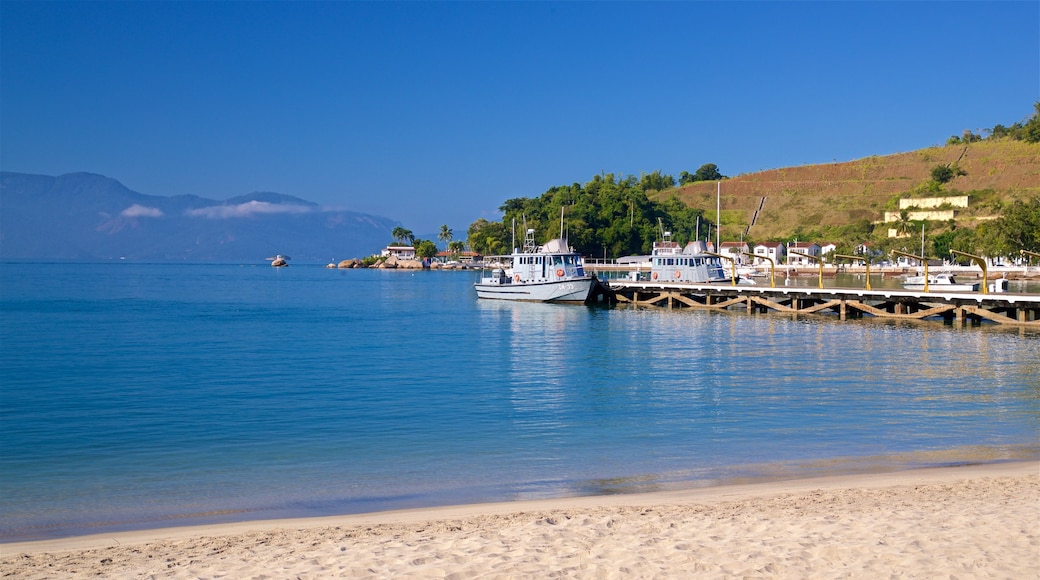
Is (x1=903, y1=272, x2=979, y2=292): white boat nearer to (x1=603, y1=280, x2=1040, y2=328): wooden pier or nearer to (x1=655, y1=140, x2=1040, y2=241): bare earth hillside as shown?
(x1=603, y1=280, x2=1040, y2=328): wooden pier

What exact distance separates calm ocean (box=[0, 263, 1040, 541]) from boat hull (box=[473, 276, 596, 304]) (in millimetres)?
18697

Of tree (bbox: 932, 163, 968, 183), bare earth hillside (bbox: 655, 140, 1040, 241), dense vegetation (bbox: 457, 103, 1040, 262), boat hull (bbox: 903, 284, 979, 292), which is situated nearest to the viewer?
boat hull (bbox: 903, 284, 979, 292)

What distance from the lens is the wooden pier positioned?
142 feet

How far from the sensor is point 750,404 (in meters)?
22.0

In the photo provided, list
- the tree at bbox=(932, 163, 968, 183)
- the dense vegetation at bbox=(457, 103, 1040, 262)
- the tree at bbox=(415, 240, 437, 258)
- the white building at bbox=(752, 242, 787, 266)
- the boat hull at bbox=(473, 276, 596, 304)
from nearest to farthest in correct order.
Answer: the boat hull at bbox=(473, 276, 596, 304) → the dense vegetation at bbox=(457, 103, 1040, 262) → the white building at bbox=(752, 242, 787, 266) → the tree at bbox=(932, 163, 968, 183) → the tree at bbox=(415, 240, 437, 258)

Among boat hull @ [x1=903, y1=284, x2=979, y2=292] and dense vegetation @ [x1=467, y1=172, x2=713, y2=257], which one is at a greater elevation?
dense vegetation @ [x1=467, y1=172, x2=713, y2=257]

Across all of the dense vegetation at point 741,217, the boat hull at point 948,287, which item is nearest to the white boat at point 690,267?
the boat hull at point 948,287

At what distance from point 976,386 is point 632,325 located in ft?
78.2

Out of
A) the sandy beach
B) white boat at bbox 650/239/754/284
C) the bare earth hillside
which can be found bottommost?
the sandy beach

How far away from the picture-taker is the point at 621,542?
32.2 ft

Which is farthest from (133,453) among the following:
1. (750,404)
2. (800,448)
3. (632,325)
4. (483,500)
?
(632,325)

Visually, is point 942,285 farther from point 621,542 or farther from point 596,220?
point 596,220

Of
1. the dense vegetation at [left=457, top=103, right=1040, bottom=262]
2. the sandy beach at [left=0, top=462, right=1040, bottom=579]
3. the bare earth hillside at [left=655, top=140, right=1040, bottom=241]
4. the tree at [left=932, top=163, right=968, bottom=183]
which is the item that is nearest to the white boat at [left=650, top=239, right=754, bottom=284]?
the sandy beach at [left=0, top=462, right=1040, bottom=579]

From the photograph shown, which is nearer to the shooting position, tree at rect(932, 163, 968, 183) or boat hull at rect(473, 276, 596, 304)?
boat hull at rect(473, 276, 596, 304)
